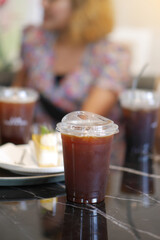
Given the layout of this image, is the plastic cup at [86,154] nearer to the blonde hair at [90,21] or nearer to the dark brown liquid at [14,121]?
the dark brown liquid at [14,121]

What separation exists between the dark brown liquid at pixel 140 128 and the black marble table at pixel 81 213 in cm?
40

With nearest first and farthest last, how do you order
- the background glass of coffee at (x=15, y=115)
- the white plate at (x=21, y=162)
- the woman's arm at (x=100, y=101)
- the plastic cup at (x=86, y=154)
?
the plastic cup at (x=86, y=154)
the white plate at (x=21, y=162)
the background glass of coffee at (x=15, y=115)
the woman's arm at (x=100, y=101)

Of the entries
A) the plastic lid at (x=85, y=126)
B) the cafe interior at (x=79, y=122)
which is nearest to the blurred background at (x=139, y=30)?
the cafe interior at (x=79, y=122)

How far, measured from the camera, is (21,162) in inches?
46.1

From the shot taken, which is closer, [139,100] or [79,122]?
[79,122]

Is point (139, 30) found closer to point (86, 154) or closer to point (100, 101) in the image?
point (100, 101)

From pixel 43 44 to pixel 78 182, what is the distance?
2.29 metres

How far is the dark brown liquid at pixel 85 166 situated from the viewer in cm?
95

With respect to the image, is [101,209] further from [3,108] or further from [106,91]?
[106,91]

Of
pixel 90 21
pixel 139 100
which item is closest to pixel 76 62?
pixel 90 21

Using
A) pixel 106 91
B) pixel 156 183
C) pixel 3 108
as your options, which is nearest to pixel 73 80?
pixel 106 91

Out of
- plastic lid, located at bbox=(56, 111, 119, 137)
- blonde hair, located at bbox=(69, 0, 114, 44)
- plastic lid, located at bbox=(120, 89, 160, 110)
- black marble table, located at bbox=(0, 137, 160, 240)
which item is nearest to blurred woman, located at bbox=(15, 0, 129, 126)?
blonde hair, located at bbox=(69, 0, 114, 44)

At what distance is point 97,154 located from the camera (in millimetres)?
957

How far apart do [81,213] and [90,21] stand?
226cm
